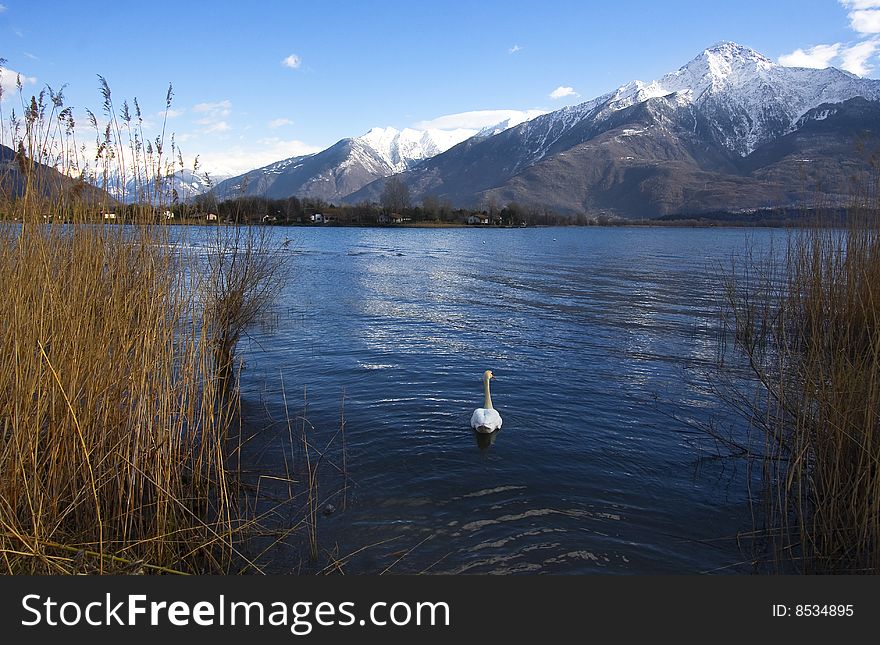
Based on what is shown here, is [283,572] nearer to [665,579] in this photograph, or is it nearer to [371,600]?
[371,600]

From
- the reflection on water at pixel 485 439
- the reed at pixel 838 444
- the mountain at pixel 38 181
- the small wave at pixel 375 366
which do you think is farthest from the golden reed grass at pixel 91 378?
the small wave at pixel 375 366

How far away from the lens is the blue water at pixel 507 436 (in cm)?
683

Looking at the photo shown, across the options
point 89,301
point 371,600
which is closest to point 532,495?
point 371,600

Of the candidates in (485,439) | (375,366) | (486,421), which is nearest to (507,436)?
(485,439)

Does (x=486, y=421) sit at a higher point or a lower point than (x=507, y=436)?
higher

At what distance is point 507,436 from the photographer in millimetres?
10570

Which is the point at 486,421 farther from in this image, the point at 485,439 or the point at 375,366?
the point at 375,366

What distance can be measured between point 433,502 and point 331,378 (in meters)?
6.65

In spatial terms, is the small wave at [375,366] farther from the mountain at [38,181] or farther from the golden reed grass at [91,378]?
the mountain at [38,181]

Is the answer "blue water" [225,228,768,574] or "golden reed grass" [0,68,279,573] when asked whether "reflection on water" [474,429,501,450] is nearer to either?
"blue water" [225,228,768,574]

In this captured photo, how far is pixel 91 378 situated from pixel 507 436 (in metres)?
7.31

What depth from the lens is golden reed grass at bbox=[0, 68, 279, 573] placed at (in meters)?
4.43

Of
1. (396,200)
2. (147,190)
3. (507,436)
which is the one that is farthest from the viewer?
(396,200)

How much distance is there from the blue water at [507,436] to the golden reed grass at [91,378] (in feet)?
5.69
